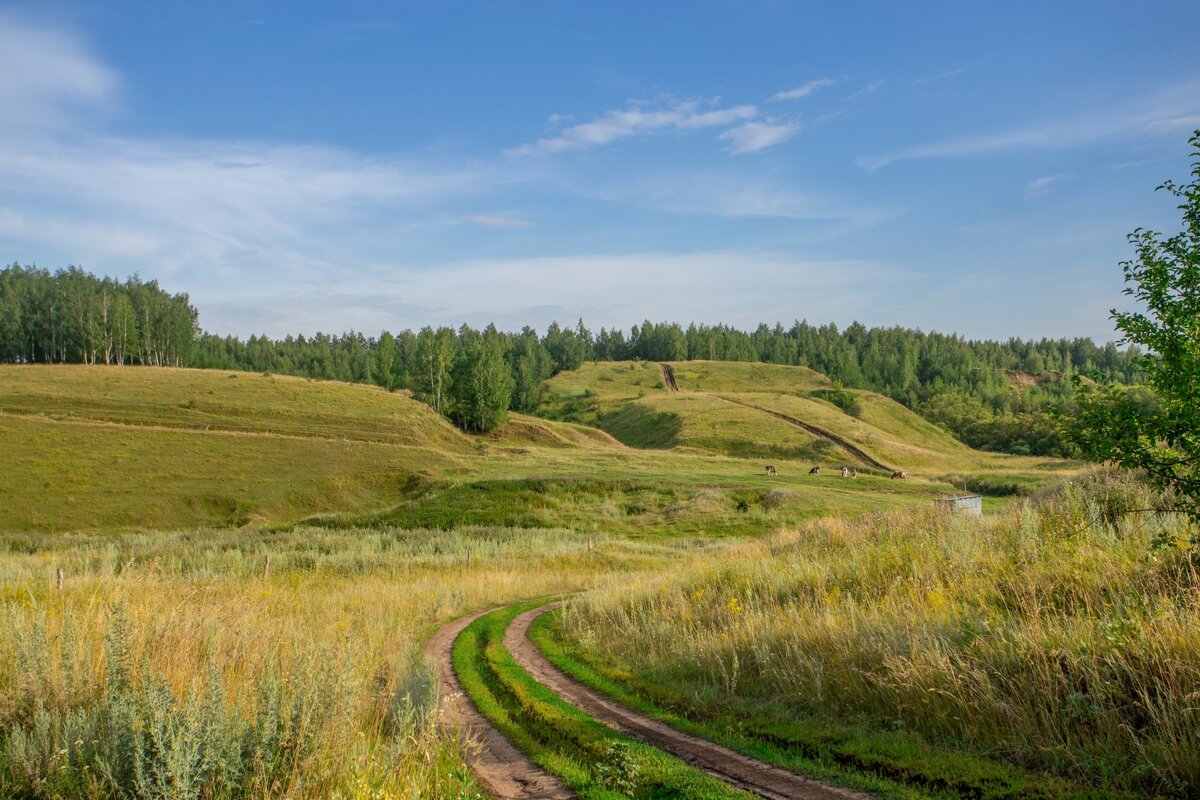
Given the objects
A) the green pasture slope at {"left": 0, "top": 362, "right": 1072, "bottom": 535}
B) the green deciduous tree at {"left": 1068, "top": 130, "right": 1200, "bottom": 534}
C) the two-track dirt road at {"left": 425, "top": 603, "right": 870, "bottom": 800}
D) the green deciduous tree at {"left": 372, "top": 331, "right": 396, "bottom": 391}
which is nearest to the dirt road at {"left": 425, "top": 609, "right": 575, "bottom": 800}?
the two-track dirt road at {"left": 425, "top": 603, "right": 870, "bottom": 800}

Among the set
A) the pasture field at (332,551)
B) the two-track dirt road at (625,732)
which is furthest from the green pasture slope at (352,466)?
the two-track dirt road at (625,732)

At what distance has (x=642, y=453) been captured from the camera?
8419 cm

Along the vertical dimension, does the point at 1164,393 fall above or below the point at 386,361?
below

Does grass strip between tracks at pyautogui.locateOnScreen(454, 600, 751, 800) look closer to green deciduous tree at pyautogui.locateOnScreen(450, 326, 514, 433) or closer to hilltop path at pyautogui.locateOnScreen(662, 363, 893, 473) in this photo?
hilltop path at pyautogui.locateOnScreen(662, 363, 893, 473)

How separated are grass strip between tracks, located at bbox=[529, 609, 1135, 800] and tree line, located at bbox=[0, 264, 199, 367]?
131 metres

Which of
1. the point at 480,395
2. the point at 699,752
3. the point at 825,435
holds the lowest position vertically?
the point at 699,752

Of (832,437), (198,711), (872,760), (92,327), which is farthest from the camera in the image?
(92,327)

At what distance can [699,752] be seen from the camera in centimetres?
780

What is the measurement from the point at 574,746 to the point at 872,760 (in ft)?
10.6

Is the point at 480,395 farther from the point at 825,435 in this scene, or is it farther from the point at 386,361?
the point at 825,435

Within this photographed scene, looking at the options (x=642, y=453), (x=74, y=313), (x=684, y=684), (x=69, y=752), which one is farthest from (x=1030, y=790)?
(x=74, y=313)

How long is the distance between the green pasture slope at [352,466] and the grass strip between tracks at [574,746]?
114ft

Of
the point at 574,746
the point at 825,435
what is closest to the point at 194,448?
the point at 574,746

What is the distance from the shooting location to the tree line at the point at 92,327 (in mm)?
113562
